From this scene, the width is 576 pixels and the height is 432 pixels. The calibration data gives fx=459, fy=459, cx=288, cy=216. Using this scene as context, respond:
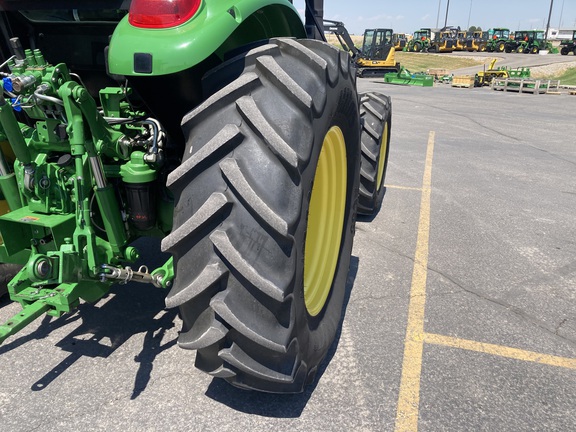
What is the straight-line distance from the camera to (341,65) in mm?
2240

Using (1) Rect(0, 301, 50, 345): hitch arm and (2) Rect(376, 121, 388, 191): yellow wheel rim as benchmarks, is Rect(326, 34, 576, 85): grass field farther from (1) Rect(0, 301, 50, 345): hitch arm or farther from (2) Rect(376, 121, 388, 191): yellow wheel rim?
(1) Rect(0, 301, 50, 345): hitch arm

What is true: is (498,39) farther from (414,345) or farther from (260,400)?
(260,400)

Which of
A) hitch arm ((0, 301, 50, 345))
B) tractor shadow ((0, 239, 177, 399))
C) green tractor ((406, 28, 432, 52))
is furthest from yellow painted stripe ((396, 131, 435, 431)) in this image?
green tractor ((406, 28, 432, 52))

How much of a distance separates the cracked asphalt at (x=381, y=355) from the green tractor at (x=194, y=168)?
296 mm

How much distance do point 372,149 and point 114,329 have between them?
2.87 m

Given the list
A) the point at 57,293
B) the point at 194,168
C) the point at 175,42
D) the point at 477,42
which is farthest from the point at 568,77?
the point at 57,293

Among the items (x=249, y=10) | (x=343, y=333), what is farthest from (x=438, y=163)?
(x=249, y=10)

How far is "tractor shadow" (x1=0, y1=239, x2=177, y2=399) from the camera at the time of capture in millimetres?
2398

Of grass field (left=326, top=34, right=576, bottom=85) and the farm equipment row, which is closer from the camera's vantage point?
grass field (left=326, top=34, right=576, bottom=85)

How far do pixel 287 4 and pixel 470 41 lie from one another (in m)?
53.2

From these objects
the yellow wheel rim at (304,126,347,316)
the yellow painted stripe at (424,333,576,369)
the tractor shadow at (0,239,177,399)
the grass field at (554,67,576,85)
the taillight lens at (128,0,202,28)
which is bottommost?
the grass field at (554,67,576,85)

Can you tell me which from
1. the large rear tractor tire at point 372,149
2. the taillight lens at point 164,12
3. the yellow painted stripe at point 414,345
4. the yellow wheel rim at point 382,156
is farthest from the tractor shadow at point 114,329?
the yellow wheel rim at point 382,156

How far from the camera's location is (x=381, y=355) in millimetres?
2584

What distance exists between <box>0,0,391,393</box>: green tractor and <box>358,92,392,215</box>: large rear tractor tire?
1649mm
